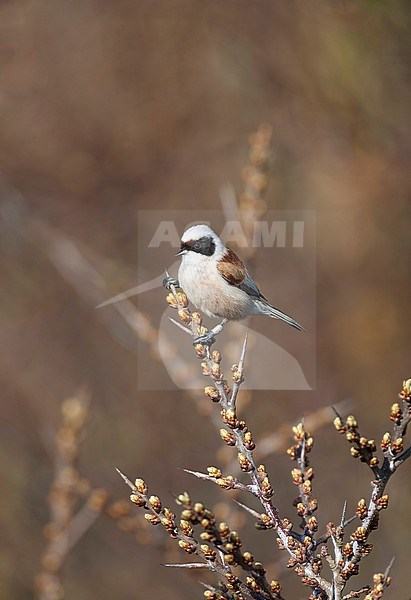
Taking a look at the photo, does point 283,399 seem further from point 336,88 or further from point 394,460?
point 394,460

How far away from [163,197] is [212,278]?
333cm

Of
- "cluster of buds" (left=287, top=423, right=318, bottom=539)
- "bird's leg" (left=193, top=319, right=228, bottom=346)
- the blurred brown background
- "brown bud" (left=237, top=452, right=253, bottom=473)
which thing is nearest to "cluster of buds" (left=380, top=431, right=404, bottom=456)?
"cluster of buds" (left=287, top=423, right=318, bottom=539)

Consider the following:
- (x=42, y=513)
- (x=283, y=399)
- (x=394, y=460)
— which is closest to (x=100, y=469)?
(x=42, y=513)

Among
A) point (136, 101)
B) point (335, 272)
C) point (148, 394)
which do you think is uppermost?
point (136, 101)

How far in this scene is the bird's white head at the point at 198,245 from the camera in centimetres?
278

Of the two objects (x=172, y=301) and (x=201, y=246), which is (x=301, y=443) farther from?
(x=201, y=246)

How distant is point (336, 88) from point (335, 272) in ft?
5.10

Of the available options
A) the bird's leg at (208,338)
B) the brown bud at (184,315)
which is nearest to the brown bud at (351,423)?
the bird's leg at (208,338)

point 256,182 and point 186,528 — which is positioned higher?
point 256,182

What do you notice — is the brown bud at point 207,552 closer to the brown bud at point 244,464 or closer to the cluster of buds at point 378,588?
the brown bud at point 244,464

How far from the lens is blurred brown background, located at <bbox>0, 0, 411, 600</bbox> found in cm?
475

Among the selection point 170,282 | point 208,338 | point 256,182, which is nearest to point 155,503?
point 208,338

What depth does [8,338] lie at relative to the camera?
5.73m

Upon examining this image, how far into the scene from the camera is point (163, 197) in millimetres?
5930
